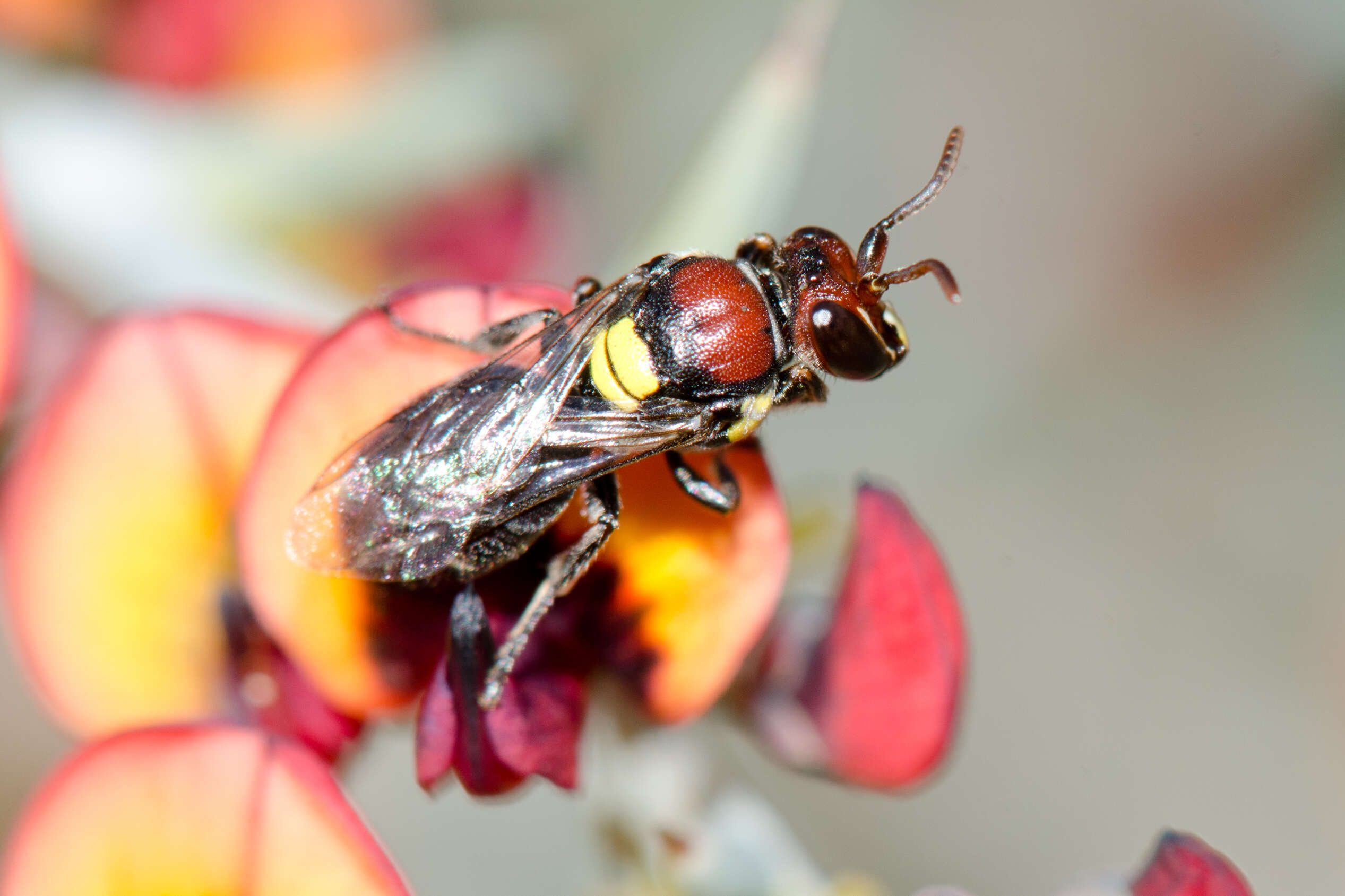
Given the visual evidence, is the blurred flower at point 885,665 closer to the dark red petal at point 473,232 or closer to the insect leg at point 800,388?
the insect leg at point 800,388

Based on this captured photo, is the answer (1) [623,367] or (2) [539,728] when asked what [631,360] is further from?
(2) [539,728]

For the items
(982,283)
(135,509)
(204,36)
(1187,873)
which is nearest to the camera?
(1187,873)

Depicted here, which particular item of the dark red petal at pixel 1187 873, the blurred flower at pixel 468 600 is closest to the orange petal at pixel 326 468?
the blurred flower at pixel 468 600

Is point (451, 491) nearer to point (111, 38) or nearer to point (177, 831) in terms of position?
point (177, 831)

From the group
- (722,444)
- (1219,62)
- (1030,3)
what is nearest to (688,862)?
(722,444)

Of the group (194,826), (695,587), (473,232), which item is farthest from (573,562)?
(473,232)

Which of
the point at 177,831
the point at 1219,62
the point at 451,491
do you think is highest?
the point at 1219,62
